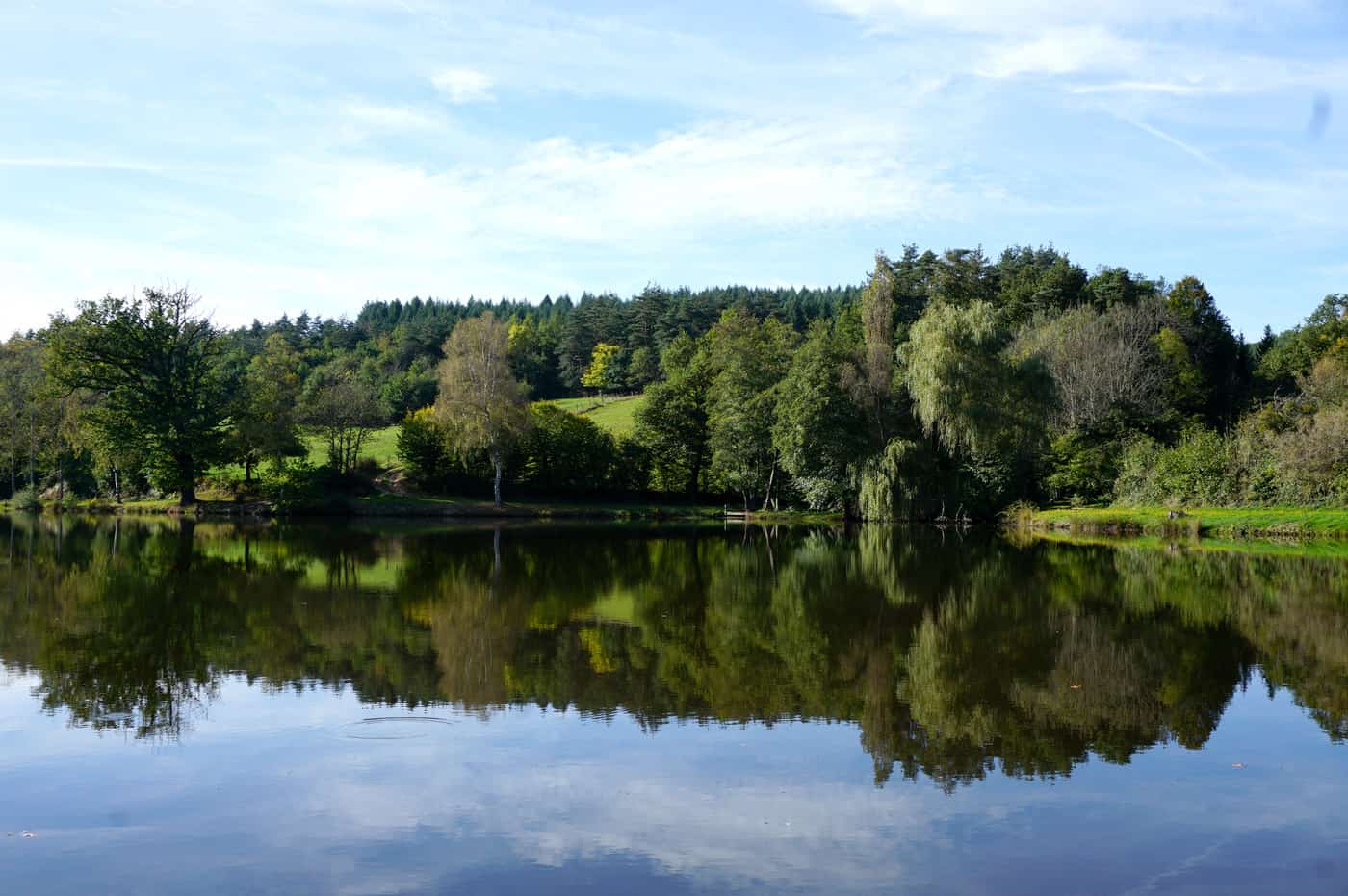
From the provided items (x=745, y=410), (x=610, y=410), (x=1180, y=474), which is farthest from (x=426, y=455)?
(x=1180, y=474)

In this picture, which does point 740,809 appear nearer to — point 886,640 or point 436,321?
point 886,640

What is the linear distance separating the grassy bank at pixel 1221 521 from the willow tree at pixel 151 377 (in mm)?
Result: 42121

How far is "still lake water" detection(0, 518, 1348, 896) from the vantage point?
6.71 m

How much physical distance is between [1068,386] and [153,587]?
155ft

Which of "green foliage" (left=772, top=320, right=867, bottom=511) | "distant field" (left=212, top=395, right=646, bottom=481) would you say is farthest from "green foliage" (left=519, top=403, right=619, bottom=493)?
"green foliage" (left=772, top=320, right=867, bottom=511)

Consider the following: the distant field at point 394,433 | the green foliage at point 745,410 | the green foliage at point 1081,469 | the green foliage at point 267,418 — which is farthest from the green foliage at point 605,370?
the green foliage at point 1081,469

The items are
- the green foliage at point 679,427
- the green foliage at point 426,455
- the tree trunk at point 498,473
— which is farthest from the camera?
the green foliage at point 679,427

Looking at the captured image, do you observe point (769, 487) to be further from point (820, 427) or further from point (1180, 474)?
point (1180, 474)

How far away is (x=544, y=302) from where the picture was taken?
17062 cm

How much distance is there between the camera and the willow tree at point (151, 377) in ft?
162

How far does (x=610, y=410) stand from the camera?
7994cm

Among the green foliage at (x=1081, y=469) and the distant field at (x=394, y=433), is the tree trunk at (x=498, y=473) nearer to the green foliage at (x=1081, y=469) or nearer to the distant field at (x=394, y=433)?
the distant field at (x=394, y=433)

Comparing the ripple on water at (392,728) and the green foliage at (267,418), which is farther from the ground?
the green foliage at (267,418)

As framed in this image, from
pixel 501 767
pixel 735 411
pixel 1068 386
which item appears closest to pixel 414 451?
pixel 735 411
